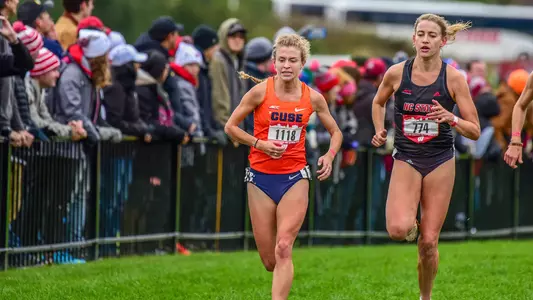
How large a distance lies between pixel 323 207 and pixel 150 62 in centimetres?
394

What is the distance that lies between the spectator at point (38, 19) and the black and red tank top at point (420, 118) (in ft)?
16.5

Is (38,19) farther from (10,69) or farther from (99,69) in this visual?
(10,69)

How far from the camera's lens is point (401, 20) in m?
116

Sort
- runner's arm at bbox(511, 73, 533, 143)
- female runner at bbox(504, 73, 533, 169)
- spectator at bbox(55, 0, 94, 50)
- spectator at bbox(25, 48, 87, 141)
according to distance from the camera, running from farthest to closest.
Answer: spectator at bbox(55, 0, 94, 50)
spectator at bbox(25, 48, 87, 141)
runner's arm at bbox(511, 73, 533, 143)
female runner at bbox(504, 73, 533, 169)

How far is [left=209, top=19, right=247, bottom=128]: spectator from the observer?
17703 mm

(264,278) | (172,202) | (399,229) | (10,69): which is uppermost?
(10,69)

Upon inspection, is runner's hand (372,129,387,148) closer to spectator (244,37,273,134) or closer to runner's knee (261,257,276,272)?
runner's knee (261,257,276,272)

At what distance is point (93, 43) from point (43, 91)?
0.95 metres

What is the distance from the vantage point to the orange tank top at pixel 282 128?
11.2 metres

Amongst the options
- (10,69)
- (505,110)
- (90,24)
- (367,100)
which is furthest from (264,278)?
(505,110)

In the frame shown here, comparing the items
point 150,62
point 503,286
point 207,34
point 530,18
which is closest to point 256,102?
point 503,286

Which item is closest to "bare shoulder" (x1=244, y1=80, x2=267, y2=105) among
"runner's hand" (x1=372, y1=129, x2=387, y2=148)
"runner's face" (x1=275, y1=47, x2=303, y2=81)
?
"runner's face" (x1=275, y1=47, x2=303, y2=81)

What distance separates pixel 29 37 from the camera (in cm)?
1400

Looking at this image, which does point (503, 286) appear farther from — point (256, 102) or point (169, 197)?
point (169, 197)
